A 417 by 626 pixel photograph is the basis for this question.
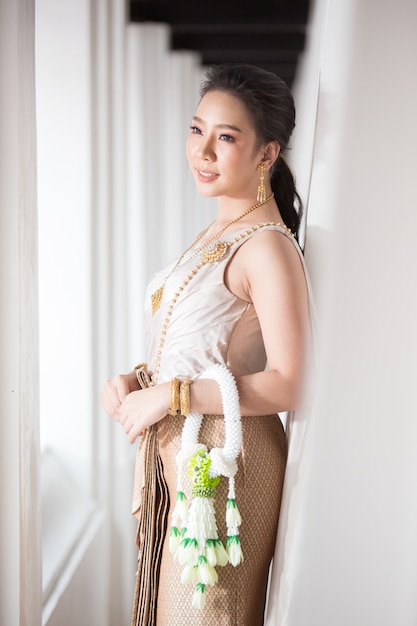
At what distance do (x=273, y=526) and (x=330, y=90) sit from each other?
28.7 inches

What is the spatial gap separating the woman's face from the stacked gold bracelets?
35 centimetres

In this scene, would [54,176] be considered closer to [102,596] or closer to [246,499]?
[246,499]

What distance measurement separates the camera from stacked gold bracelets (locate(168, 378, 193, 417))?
1.16 meters

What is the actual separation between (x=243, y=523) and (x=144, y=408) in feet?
0.85

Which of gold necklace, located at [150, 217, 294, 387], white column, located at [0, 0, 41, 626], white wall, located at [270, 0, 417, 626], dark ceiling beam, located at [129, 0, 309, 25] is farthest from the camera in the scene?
dark ceiling beam, located at [129, 0, 309, 25]

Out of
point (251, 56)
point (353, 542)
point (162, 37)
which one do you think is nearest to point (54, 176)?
point (162, 37)

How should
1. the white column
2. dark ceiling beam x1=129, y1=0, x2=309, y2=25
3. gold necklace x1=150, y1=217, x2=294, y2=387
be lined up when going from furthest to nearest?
dark ceiling beam x1=129, y1=0, x2=309, y2=25, gold necklace x1=150, y1=217, x2=294, y2=387, the white column

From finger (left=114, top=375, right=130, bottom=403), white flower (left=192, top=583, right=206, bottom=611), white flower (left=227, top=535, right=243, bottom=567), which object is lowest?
white flower (left=192, top=583, right=206, bottom=611)

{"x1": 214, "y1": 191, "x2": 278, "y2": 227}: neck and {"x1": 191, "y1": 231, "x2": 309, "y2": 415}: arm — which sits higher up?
{"x1": 214, "y1": 191, "x2": 278, "y2": 227}: neck

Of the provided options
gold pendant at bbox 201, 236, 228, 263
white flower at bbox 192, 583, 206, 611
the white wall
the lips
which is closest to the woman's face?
the lips

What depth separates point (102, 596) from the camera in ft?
5.65

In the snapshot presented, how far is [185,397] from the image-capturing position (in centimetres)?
116

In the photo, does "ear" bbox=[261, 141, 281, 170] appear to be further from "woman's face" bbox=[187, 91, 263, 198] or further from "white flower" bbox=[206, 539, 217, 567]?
"white flower" bbox=[206, 539, 217, 567]

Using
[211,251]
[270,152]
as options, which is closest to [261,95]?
[270,152]
